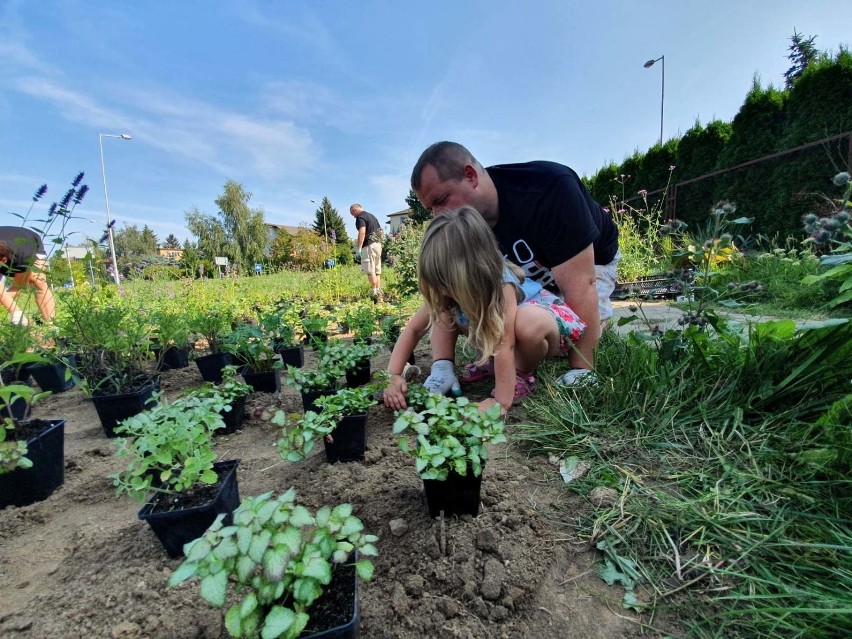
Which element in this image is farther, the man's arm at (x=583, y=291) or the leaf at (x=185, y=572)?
the man's arm at (x=583, y=291)

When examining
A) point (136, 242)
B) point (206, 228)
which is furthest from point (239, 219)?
point (136, 242)

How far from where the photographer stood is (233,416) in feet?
6.45

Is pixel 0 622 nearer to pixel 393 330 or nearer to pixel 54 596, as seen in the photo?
pixel 54 596

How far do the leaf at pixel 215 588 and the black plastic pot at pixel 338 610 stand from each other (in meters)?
0.18

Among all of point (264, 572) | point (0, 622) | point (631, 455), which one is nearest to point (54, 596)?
point (0, 622)

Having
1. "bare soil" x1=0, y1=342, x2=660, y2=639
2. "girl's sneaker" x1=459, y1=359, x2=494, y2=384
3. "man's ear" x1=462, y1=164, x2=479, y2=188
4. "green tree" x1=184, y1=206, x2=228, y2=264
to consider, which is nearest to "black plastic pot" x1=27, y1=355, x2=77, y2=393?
"bare soil" x1=0, y1=342, x2=660, y2=639

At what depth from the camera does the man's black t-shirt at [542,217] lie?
6.51 ft

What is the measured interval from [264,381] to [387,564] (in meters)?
1.81

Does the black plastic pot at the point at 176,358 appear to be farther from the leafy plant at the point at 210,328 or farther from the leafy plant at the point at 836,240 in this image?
the leafy plant at the point at 836,240

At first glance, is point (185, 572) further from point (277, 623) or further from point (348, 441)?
→ point (348, 441)

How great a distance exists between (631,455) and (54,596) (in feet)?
5.61

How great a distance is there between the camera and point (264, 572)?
2.09ft

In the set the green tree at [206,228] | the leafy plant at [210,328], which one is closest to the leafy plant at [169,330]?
the leafy plant at [210,328]

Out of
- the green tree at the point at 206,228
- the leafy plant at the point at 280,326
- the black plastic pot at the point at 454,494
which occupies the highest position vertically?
the green tree at the point at 206,228
